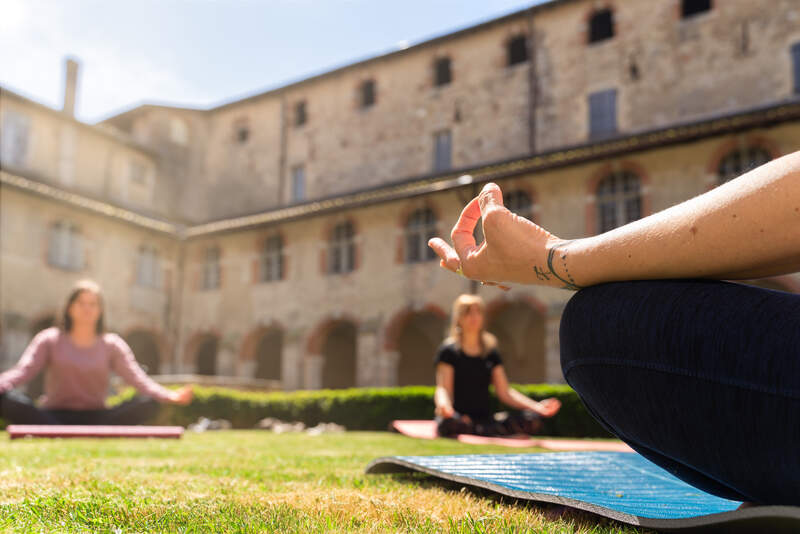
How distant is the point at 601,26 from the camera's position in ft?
69.4

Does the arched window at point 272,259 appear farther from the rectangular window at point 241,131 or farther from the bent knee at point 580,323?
the bent knee at point 580,323

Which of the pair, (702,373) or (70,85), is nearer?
(702,373)

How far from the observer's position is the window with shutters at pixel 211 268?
23.9 metres

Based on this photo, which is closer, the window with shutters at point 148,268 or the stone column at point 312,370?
the stone column at point 312,370

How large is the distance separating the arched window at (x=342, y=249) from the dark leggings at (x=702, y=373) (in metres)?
19.2

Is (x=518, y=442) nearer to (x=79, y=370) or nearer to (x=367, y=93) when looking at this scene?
(x=79, y=370)

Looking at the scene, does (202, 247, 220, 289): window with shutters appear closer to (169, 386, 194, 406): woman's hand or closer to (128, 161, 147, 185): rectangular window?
(128, 161, 147, 185): rectangular window

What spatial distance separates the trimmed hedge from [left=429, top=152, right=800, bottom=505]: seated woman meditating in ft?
32.8

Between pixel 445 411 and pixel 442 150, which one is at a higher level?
pixel 442 150

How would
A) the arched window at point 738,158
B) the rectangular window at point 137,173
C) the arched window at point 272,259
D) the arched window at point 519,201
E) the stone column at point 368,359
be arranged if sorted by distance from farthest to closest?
the rectangular window at point 137,173
the arched window at point 272,259
the stone column at point 368,359
the arched window at point 519,201
the arched window at point 738,158

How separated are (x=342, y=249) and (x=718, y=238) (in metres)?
20.0

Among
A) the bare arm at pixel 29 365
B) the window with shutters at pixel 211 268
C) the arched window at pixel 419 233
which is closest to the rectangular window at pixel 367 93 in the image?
the arched window at pixel 419 233

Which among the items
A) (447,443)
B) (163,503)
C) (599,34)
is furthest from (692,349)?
(599,34)

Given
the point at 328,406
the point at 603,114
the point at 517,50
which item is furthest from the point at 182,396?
the point at 517,50
